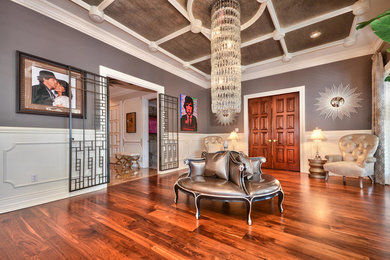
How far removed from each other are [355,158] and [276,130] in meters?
1.92

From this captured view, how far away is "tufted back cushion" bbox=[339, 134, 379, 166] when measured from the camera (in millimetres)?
3426

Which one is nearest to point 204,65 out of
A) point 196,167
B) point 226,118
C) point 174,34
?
point 174,34

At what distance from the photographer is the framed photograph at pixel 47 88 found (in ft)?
8.27

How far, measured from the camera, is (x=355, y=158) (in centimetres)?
373

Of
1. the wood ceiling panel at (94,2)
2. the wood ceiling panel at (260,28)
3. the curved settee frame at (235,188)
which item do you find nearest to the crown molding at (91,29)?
the wood ceiling panel at (94,2)

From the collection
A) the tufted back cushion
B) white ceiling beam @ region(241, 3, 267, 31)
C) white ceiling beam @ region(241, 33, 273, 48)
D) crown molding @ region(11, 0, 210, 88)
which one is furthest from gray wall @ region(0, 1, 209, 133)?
the tufted back cushion

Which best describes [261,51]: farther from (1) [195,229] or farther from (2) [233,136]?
(1) [195,229]

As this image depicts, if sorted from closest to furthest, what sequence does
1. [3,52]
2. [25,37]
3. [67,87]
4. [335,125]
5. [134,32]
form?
[3,52] → [25,37] → [67,87] → [134,32] → [335,125]

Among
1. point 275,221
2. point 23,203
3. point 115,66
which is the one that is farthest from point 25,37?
point 275,221

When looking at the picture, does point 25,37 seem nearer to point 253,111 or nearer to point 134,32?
point 134,32

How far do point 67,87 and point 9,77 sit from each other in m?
0.68

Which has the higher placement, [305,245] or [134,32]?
[134,32]

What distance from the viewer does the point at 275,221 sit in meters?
2.03

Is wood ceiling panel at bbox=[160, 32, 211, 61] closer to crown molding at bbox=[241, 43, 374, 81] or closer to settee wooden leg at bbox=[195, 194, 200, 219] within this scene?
crown molding at bbox=[241, 43, 374, 81]
